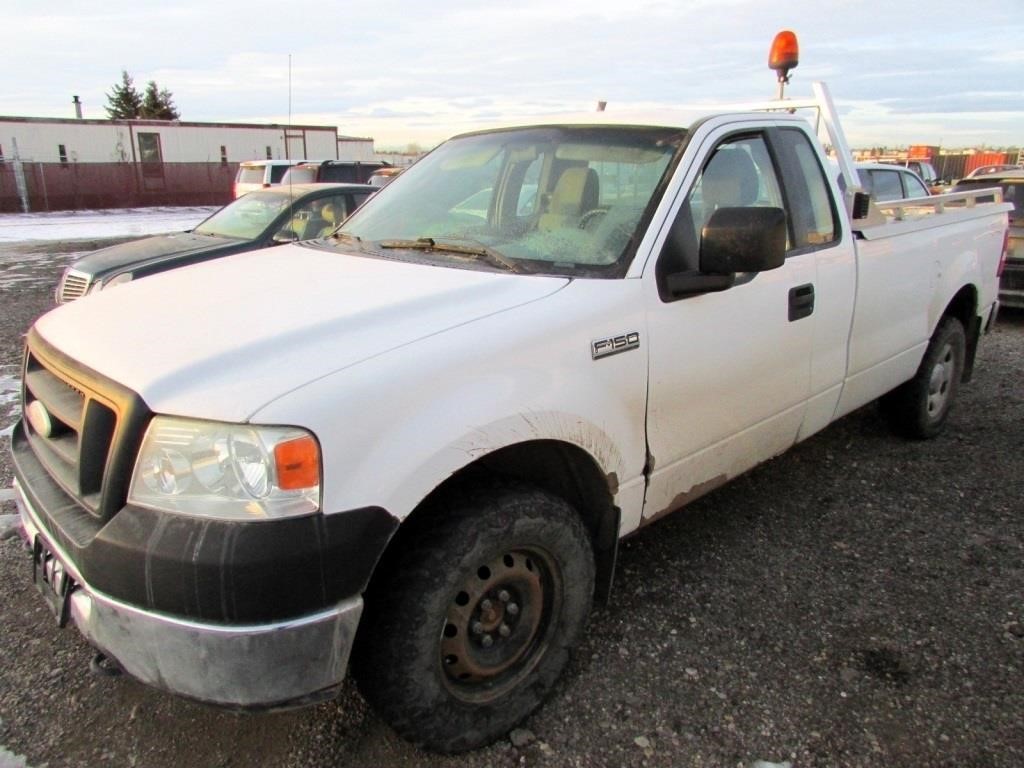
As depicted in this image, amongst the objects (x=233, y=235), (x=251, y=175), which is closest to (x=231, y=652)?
(x=233, y=235)

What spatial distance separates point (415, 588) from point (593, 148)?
6.09 ft

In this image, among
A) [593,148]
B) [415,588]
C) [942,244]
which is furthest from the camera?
[942,244]

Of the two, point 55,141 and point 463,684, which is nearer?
point 463,684

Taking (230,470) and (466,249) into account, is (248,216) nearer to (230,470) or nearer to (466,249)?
(466,249)

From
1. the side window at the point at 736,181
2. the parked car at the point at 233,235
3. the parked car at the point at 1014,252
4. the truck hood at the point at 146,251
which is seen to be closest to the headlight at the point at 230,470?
the side window at the point at 736,181

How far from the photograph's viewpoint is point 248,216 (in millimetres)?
8836

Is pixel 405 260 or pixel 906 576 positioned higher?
pixel 405 260

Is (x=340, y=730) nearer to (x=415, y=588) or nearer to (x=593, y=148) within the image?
(x=415, y=588)

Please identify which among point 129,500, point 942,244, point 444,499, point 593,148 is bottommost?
point 444,499

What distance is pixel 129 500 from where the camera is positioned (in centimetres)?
190

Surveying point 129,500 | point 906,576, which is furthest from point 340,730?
point 906,576

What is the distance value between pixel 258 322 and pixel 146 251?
668 cm

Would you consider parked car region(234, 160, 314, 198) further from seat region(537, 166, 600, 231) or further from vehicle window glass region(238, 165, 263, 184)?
seat region(537, 166, 600, 231)

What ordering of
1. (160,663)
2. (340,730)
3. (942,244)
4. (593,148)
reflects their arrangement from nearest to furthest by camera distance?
(160,663)
(340,730)
(593,148)
(942,244)
